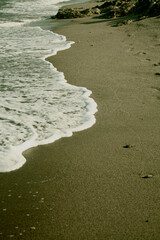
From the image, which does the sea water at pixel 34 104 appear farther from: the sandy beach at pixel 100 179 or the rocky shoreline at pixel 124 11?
the rocky shoreline at pixel 124 11

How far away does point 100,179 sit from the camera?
2826 millimetres

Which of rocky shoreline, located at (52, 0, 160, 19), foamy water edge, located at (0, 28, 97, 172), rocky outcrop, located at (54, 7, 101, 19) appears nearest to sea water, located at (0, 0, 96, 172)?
foamy water edge, located at (0, 28, 97, 172)

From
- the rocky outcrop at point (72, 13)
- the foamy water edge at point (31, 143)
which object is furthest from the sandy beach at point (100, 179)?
the rocky outcrop at point (72, 13)

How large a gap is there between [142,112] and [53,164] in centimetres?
157

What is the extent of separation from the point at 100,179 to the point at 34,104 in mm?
2021

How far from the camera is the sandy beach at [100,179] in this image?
2.29 meters

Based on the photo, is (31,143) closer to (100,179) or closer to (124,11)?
(100,179)

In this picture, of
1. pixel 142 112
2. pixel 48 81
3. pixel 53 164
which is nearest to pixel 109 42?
pixel 48 81

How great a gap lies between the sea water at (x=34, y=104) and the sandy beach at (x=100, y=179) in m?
0.15

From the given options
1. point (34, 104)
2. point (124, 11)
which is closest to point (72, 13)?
point (124, 11)

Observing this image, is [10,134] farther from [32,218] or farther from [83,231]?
[83,231]

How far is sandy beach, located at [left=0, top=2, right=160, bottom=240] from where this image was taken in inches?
90.0

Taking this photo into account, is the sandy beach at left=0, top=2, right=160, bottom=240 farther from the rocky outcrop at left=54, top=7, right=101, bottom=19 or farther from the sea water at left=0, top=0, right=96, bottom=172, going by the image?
the rocky outcrop at left=54, top=7, right=101, bottom=19

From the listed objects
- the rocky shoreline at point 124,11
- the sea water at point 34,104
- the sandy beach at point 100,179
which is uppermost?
the rocky shoreline at point 124,11
